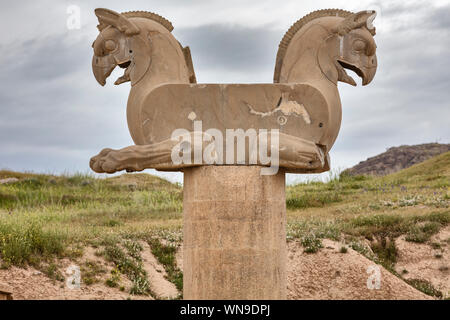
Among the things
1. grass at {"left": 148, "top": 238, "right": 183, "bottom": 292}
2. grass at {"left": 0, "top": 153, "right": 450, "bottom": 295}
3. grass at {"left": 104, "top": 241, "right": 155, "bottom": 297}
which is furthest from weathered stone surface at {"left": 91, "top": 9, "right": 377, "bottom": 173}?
grass at {"left": 148, "top": 238, "right": 183, "bottom": 292}

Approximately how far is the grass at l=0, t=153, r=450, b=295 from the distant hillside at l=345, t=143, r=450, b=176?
46.3 ft

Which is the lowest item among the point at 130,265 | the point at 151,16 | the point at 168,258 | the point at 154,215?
the point at 130,265

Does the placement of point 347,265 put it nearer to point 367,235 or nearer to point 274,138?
point 367,235

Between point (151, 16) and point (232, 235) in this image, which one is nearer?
point (232, 235)

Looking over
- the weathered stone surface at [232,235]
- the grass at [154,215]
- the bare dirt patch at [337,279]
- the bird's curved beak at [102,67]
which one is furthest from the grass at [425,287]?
the bird's curved beak at [102,67]

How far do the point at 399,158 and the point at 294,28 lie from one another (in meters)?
31.7

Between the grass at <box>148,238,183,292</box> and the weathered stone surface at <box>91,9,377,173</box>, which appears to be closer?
the weathered stone surface at <box>91,9,377,173</box>

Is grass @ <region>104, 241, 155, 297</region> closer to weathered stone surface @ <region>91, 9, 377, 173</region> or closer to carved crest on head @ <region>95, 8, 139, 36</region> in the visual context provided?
weathered stone surface @ <region>91, 9, 377, 173</region>

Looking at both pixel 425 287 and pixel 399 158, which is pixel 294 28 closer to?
pixel 425 287

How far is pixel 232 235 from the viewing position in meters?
6.04

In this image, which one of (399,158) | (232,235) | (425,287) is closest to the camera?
(232,235)

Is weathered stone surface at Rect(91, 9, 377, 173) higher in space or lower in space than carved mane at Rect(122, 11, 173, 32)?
lower

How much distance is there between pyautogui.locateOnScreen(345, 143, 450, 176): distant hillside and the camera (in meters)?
36.0

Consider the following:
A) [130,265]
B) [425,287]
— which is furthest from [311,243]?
[130,265]
